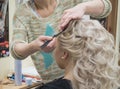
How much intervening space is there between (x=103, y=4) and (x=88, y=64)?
41 cm

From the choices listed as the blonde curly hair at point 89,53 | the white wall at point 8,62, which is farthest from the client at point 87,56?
the white wall at point 8,62

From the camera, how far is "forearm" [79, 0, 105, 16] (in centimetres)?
134

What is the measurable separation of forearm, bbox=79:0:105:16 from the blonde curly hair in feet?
0.42

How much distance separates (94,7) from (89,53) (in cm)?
32

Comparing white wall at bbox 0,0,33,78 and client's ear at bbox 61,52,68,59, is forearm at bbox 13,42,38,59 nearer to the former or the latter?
client's ear at bbox 61,52,68,59

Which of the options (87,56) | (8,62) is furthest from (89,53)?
(8,62)

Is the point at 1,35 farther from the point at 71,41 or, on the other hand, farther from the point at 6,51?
the point at 71,41

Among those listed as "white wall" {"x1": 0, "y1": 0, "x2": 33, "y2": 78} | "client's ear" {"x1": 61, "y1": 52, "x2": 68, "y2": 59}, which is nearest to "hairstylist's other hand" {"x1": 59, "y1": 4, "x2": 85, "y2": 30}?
"client's ear" {"x1": 61, "y1": 52, "x2": 68, "y2": 59}

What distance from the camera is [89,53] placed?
1175 mm

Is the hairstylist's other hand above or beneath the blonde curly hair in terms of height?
above

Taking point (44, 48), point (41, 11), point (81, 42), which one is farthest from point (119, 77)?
point (41, 11)

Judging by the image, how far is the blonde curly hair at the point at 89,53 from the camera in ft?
3.86

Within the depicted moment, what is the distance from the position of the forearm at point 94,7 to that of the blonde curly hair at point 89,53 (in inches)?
5.0

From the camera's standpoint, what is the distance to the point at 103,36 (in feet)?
3.98
